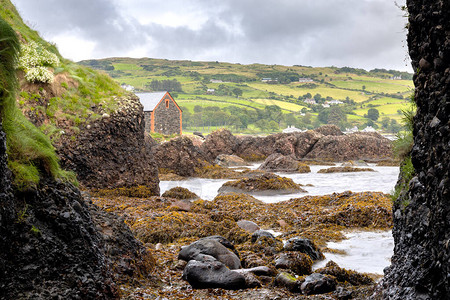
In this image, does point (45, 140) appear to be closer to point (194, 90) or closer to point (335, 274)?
point (335, 274)

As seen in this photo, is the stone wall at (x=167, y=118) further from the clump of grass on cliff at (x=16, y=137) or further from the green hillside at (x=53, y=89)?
the clump of grass on cliff at (x=16, y=137)

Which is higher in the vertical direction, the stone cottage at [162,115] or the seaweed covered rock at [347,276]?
the stone cottage at [162,115]

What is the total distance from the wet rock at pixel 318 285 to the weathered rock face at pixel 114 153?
28.8ft

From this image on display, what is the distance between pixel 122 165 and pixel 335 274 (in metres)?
9.06

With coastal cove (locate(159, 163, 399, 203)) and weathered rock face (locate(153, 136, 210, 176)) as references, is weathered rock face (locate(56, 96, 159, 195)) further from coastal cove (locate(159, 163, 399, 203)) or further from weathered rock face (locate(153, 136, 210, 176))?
weathered rock face (locate(153, 136, 210, 176))

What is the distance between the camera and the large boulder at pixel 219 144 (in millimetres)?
39688

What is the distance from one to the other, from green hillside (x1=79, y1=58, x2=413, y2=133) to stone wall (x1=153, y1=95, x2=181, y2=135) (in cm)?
5152

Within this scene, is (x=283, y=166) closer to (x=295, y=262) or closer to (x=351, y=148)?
(x=351, y=148)

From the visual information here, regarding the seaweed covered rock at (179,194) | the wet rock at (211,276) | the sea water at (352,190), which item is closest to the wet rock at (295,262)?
the sea water at (352,190)

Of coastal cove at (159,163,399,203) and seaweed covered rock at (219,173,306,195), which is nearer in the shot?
seaweed covered rock at (219,173,306,195)

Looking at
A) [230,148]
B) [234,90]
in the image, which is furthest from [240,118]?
[230,148]

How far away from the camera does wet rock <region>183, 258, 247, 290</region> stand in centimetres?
601

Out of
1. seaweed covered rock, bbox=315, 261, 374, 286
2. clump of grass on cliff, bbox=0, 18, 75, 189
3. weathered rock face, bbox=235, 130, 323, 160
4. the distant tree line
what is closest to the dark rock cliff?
clump of grass on cliff, bbox=0, 18, 75, 189

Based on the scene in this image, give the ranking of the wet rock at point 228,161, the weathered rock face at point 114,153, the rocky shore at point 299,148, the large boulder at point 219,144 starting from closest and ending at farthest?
the weathered rock face at point 114,153 → the wet rock at point 228,161 → the rocky shore at point 299,148 → the large boulder at point 219,144
